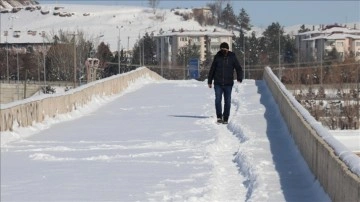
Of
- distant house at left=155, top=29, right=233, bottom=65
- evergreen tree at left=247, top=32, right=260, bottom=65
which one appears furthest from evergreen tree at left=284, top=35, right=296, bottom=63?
distant house at left=155, top=29, right=233, bottom=65

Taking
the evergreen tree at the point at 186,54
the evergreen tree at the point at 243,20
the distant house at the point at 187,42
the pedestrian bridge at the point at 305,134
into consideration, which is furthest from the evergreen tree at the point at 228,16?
the pedestrian bridge at the point at 305,134

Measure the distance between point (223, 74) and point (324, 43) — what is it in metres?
48.3

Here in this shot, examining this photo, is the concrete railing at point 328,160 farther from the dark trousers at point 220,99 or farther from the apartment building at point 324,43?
the apartment building at point 324,43

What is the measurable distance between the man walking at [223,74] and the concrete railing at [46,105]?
3443 mm

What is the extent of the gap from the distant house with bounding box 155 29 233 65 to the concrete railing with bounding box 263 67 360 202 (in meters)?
84.9

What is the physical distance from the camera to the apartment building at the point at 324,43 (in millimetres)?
52391

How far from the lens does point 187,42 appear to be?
355 ft

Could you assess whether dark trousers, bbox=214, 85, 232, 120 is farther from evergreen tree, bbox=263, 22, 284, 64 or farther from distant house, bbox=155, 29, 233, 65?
distant house, bbox=155, 29, 233, 65

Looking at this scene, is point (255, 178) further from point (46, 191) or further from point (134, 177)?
point (46, 191)

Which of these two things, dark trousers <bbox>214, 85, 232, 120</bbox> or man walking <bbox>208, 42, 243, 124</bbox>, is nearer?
dark trousers <bbox>214, 85, 232, 120</bbox>

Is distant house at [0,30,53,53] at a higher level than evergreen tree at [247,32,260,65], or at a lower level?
higher

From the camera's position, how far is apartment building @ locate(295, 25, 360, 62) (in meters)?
52.4

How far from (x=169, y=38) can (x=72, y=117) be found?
90.3 metres

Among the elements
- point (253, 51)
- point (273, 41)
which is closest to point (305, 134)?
point (253, 51)
